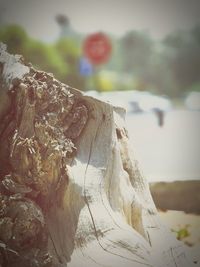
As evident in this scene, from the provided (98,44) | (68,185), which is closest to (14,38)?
(98,44)

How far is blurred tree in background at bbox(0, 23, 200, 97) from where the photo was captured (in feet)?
9.58

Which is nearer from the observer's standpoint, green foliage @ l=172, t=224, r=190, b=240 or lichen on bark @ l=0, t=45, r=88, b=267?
lichen on bark @ l=0, t=45, r=88, b=267

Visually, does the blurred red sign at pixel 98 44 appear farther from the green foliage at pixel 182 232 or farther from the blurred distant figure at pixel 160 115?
the green foliage at pixel 182 232

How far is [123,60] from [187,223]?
1.12m

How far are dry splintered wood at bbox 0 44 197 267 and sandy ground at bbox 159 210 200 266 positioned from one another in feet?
0.16

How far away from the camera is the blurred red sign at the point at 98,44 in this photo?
2934 mm

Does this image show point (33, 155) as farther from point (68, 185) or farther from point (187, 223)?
point (187, 223)

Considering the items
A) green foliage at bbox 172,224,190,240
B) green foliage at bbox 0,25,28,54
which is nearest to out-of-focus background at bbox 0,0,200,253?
green foliage at bbox 0,25,28,54

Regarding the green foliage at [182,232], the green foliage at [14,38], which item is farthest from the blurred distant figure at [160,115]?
the green foliage at [14,38]

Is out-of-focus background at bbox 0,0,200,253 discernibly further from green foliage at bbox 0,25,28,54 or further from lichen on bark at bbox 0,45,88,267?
lichen on bark at bbox 0,45,88,267

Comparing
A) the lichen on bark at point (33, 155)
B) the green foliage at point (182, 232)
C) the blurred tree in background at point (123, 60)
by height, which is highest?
the blurred tree in background at point (123, 60)

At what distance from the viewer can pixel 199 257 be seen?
9.29 ft

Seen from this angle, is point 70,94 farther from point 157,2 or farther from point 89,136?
point 157,2

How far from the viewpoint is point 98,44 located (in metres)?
2.92
